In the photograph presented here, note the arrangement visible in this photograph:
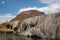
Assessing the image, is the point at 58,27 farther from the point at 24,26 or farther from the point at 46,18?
the point at 24,26

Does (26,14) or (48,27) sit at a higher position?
(26,14)

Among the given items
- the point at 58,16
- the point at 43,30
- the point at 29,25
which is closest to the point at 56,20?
the point at 58,16

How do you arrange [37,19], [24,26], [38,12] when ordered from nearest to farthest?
[37,19] < [24,26] < [38,12]

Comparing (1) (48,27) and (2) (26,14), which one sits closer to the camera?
(1) (48,27)

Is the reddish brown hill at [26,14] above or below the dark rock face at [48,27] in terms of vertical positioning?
above

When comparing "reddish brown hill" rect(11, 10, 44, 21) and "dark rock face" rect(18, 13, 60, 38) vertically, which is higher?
"reddish brown hill" rect(11, 10, 44, 21)

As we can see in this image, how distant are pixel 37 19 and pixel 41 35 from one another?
423 inches

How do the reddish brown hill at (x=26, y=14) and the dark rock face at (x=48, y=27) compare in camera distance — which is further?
the reddish brown hill at (x=26, y=14)

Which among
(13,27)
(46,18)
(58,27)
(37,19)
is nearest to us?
(58,27)

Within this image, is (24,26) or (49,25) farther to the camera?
(24,26)

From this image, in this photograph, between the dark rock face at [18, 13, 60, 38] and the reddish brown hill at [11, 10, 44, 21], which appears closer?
the dark rock face at [18, 13, 60, 38]

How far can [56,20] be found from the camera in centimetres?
5369

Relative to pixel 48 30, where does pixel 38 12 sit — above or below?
above

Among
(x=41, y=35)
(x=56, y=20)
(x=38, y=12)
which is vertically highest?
(x=38, y=12)
